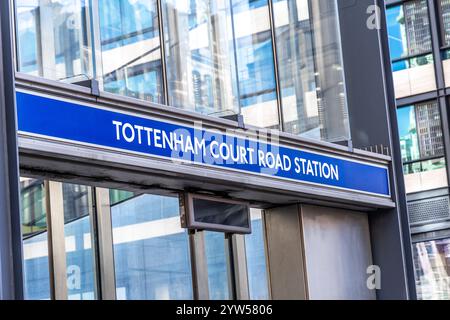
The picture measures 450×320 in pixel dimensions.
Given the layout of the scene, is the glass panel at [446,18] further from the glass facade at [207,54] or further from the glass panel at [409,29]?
the glass facade at [207,54]

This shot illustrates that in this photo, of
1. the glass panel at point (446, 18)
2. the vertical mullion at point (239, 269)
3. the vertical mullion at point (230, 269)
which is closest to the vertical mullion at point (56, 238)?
the vertical mullion at point (230, 269)

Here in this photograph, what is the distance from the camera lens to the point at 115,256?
38.7 feet

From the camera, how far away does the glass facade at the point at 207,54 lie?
8.82 meters

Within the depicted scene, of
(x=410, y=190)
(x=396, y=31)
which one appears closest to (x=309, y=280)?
(x=410, y=190)

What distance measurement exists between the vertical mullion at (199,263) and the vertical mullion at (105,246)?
115cm

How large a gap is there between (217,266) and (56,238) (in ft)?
8.39

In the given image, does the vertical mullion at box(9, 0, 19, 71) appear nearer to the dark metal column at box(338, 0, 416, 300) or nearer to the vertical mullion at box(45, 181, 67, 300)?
the vertical mullion at box(45, 181, 67, 300)

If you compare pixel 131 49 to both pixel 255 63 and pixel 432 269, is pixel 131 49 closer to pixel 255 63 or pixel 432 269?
pixel 255 63

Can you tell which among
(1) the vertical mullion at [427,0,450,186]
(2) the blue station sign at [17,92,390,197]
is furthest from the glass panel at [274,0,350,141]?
(1) the vertical mullion at [427,0,450,186]

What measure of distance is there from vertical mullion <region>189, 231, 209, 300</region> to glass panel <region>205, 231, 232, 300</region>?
0.53 ft

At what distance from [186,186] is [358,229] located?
2.94 metres

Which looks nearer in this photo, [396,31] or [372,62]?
[372,62]

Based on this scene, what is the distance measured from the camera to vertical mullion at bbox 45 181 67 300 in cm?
1101

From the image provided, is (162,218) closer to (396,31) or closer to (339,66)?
(339,66)
